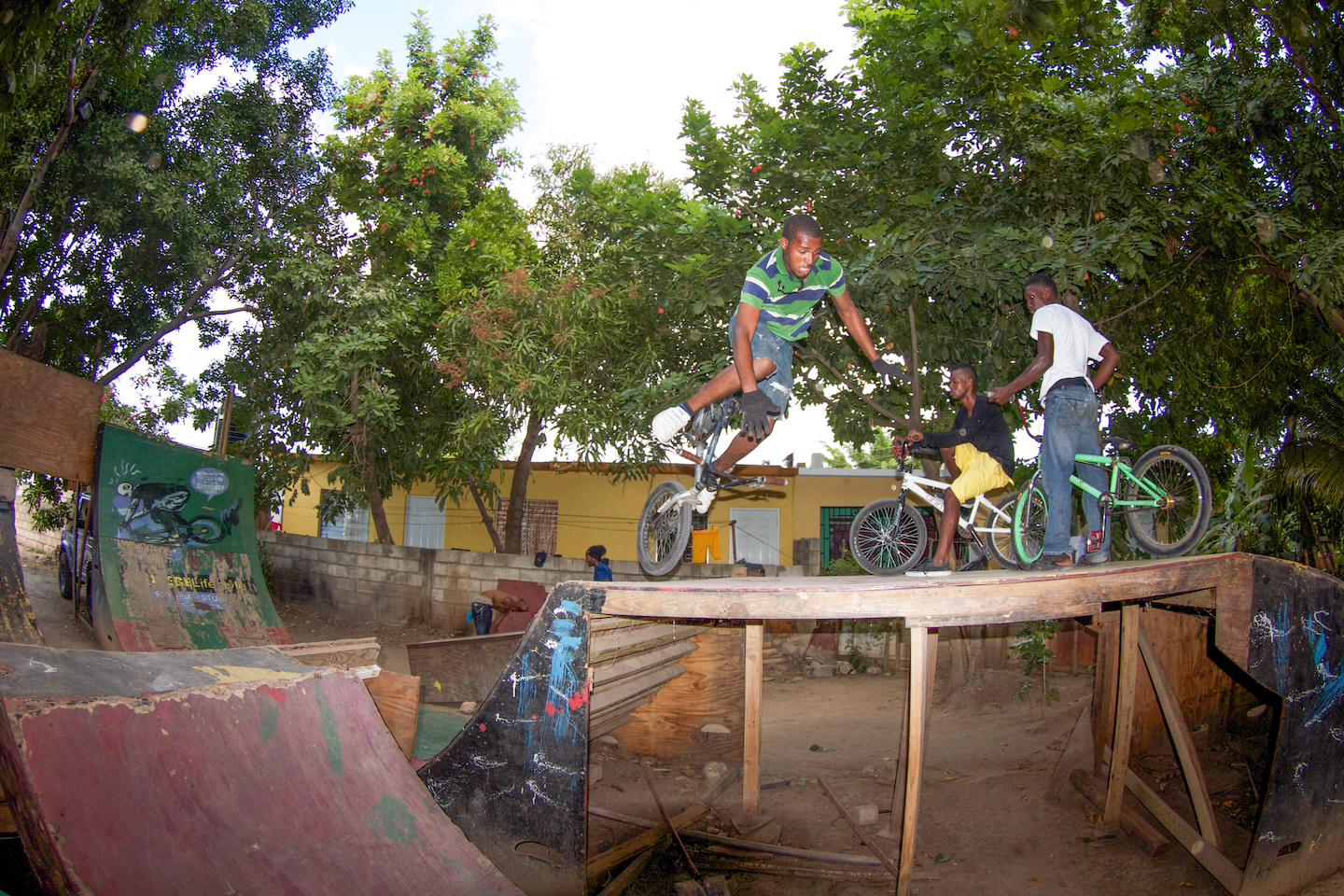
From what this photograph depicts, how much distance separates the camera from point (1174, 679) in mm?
6230

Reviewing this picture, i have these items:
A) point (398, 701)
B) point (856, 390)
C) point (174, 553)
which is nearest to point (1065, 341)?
point (856, 390)

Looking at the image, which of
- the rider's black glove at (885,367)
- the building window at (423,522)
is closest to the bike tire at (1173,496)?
the rider's black glove at (885,367)

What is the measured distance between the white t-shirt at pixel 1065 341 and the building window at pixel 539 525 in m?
15.3

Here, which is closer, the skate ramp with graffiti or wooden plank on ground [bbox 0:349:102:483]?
wooden plank on ground [bbox 0:349:102:483]

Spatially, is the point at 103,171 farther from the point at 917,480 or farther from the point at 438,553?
the point at 917,480

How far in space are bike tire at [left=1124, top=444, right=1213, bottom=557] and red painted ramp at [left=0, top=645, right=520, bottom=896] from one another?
4019 mm

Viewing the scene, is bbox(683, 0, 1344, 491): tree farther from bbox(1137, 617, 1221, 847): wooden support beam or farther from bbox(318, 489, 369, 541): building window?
bbox(318, 489, 369, 541): building window

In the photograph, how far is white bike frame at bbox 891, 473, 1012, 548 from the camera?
5297mm

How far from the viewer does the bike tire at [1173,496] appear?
440 centimetres

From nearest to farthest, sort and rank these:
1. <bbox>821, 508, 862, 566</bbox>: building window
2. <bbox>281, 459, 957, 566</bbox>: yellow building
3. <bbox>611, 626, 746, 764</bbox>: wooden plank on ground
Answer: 1. <bbox>611, 626, 746, 764</bbox>: wooden plank on ground
2. <bbox>821, 508, 862, 566</bbox>: building window
3. <bbox>281, 459, 957, 566</bbox>: yellow building

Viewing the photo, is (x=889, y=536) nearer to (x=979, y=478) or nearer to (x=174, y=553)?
(x=979, y=478)

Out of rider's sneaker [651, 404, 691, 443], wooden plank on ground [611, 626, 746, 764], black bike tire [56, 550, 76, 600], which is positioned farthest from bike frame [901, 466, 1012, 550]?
black bike tire [56, 550, 76, 600]

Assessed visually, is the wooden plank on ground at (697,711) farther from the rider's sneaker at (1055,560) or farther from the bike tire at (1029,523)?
the rider's sneaker at (1055,560)

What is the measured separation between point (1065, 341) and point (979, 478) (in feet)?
3.62
